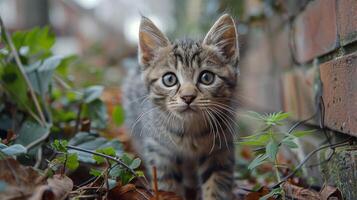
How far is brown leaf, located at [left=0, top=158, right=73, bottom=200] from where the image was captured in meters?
1.27

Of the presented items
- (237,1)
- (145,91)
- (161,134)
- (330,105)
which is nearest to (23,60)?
(145,91)

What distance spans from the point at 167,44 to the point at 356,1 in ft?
3.26

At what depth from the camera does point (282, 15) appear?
309cm

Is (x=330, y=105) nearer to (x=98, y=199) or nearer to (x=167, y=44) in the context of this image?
(x=167, y=44)

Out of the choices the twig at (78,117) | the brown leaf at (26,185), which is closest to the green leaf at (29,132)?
the twig at (78,117)

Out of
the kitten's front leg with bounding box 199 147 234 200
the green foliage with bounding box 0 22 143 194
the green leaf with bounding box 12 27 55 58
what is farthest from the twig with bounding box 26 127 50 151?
the kitten's front leg with bounding box 199 147 234 200

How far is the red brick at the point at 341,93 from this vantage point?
61.8 inches

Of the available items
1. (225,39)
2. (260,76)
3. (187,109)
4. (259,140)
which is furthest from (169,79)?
(260,76)

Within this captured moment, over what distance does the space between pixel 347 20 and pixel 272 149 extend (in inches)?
21.2

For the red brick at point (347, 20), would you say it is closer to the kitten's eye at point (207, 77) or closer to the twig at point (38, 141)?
the kitten's eye at point (207, 77)

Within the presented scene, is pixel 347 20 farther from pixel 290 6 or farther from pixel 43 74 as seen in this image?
pixel 43 74

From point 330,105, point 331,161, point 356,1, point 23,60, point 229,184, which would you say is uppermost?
point 356,1

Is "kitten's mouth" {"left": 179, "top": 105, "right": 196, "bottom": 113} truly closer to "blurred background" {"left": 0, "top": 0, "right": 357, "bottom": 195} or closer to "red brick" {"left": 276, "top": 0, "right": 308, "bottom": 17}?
"blurred background" {"left": 0, "top": 0, "right": 357, "bottom": 195}

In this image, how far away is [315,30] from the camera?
224cm
